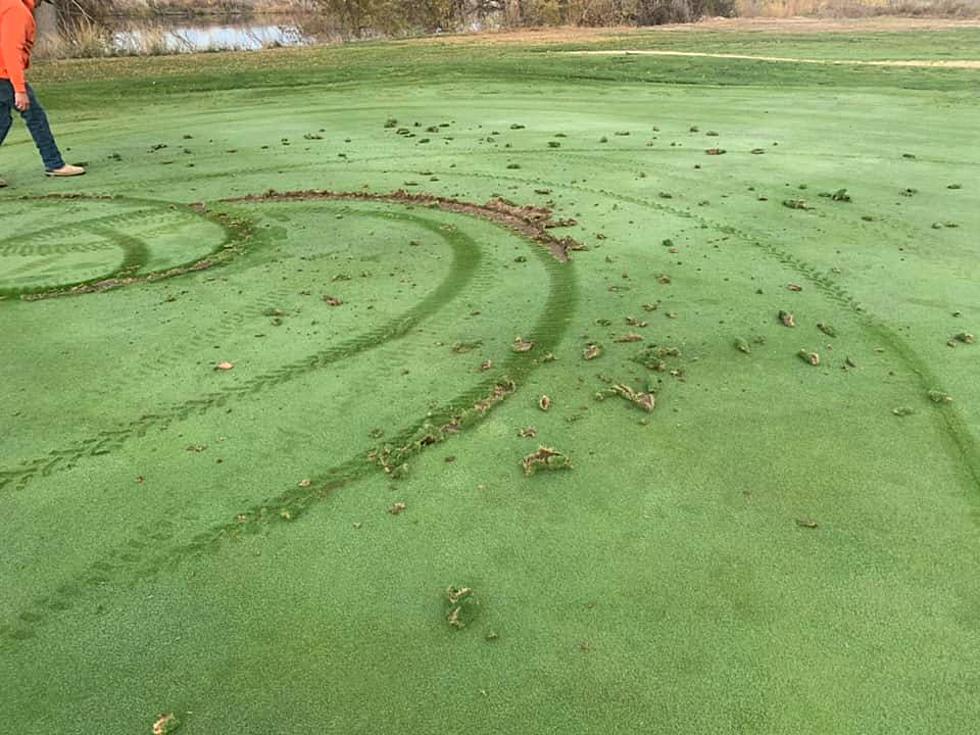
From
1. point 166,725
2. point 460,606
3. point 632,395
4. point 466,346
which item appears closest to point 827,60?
point 466,346

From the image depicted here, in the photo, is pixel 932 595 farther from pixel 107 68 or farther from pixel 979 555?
pixel 107 68

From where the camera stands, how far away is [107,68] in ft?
43.8

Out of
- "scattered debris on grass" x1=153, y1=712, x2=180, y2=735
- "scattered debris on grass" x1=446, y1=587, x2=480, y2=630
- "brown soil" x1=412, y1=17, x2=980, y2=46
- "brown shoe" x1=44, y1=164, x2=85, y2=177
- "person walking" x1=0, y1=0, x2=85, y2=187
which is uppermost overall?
"person walking" x1=0, y1=0, x2=85, y2=187

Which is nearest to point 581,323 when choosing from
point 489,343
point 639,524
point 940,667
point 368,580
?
point 489,343

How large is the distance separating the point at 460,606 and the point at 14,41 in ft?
19.7

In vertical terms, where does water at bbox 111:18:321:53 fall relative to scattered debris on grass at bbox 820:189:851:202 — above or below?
above

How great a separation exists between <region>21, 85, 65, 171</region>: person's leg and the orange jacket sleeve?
8.5 inches

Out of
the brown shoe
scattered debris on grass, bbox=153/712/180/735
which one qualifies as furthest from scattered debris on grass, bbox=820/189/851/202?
the brown shoe

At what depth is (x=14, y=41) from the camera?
18.8 ft

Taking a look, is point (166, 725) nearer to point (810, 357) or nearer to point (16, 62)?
point (810, 357)

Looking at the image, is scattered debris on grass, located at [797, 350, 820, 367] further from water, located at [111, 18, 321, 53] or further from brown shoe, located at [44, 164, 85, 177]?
water, located at [111, 18, 321, 53]

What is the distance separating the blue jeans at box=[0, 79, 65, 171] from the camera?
19.4 ft

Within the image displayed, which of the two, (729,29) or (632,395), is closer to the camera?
(632,395)

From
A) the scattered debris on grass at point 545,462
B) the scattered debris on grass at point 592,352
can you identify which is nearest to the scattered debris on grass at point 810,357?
the scattered debris on grass at point 592,352
